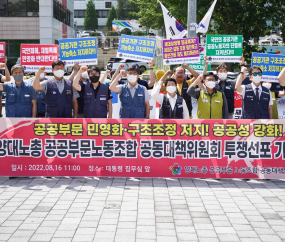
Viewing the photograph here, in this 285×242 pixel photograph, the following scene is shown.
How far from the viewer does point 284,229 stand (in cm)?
492

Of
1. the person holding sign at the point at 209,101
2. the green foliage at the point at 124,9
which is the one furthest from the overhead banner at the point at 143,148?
the green foliage at the point at 124,9

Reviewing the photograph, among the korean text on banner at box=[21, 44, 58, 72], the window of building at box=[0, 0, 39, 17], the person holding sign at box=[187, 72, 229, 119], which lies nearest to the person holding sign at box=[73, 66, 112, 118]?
the person holding sign at box=[187, 72, 229, 119]

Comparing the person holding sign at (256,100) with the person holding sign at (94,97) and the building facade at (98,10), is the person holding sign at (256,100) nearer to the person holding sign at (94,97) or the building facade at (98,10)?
the person holding sign at (94,97)

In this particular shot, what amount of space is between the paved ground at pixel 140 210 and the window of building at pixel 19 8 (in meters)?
32.0

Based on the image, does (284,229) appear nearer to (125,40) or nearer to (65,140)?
(65,140)

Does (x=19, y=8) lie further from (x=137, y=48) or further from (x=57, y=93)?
(x=57, y=93)

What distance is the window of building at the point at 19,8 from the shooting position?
3591cm

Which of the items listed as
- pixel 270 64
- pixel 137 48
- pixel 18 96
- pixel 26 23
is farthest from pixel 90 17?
pixel 18 96

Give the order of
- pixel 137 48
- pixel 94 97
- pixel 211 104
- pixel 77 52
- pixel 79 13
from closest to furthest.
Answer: pixel 211 104 → pixel 94 97 → pixel 77 52 → pixel 137 48 → pixel 79 13

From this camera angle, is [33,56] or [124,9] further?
[124,9]

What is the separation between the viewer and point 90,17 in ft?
265

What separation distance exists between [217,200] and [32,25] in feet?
111

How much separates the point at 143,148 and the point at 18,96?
2.69 meters

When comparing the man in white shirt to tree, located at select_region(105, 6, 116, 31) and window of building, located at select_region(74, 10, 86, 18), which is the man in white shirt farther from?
window of building, located at select_region(74, 10, 86, 18)
